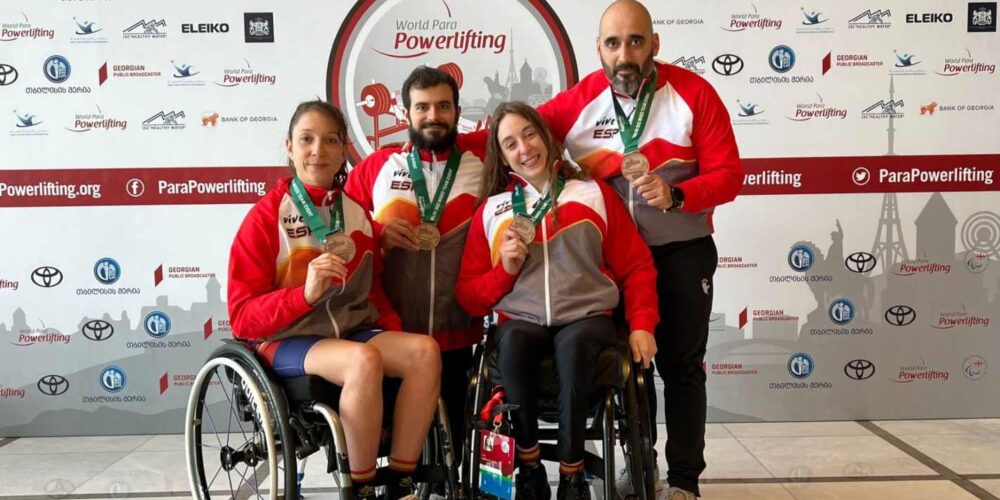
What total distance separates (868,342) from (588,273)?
200cm

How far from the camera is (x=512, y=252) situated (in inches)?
86.6

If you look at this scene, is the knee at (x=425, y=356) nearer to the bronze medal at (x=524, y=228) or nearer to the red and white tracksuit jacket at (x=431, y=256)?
the red and white tracksuit jacket at (x=431, y=256)

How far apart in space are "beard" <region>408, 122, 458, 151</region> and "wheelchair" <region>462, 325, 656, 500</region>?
2.03ft

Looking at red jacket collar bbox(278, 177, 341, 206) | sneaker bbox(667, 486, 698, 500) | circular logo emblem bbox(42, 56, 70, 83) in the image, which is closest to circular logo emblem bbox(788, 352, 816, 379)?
sneaker bbox(667, 486, 698, 500)

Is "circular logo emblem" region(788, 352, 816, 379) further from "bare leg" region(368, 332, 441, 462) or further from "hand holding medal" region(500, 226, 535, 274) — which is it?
"bare leg" region(368, 332, 441, 462)

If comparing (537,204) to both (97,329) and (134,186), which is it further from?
(97,329)

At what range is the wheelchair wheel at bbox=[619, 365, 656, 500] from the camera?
2.04 metres

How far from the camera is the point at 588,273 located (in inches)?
88.4

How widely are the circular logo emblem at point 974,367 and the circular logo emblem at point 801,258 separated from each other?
0.83 metres

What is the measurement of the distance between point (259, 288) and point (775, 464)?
2.02 meters

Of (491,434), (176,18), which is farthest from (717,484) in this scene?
(176,18)

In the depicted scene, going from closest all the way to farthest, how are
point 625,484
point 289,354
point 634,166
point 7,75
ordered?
point 289,354, point 634,166, point 625,484, point 7,75

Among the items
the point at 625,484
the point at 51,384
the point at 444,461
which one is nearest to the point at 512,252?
the point at 444,461

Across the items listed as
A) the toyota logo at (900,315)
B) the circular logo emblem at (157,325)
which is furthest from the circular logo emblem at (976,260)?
the circular logo emblem at (157,325)
